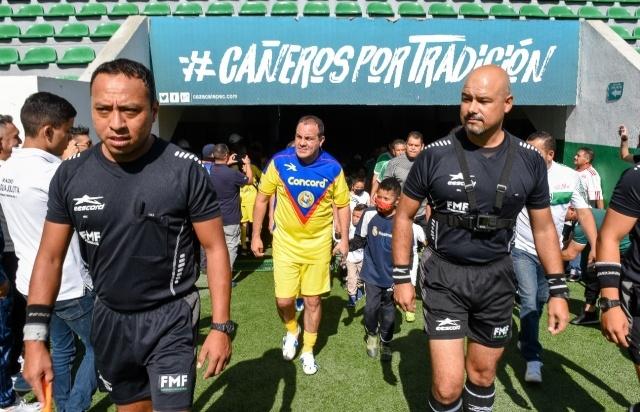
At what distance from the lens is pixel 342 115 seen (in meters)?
14.5

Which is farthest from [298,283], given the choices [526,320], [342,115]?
[342,115]

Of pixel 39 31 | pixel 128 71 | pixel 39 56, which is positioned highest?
pixel 39 31

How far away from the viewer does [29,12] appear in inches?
475

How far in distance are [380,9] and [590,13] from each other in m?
5.04

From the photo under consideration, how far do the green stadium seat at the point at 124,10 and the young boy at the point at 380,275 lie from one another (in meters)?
9.47

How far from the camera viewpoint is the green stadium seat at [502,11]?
38.4 feet

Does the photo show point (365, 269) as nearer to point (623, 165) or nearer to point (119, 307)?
point (119, 307)

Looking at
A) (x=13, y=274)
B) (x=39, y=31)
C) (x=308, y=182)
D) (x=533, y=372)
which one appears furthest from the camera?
(x=39, y=31)

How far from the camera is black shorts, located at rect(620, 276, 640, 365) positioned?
2873 millimetres

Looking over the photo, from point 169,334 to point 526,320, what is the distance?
3248 mm

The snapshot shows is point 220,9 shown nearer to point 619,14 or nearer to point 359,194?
point 359,194

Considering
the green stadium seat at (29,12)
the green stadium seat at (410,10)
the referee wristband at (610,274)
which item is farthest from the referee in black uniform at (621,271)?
the green stadium seat at (29,12)

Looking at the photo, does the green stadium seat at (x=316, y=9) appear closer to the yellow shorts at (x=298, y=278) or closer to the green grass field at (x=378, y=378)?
the green grass field at (x=378, y=378)

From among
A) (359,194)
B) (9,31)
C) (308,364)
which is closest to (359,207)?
(359,194)
